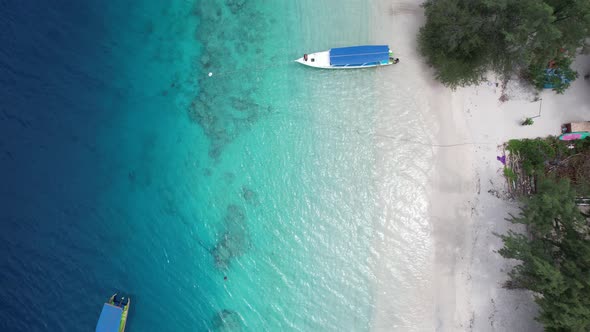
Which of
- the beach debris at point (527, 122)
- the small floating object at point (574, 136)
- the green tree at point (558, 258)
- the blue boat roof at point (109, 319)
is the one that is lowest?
the blue boat roof at point (109, 319)

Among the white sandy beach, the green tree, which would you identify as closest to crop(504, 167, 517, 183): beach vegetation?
the white sandy beach

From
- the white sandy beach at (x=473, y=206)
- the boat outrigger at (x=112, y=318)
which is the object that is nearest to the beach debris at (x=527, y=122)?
the white sandy beach at (x=473, y=206)

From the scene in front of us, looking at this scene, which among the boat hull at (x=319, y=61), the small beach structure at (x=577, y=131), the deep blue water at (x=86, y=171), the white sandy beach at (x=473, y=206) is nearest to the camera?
the small beach structure at (x=577, y=131)

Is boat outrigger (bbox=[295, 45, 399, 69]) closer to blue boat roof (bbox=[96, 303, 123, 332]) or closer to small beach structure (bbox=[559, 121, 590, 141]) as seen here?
small beach structure (bbox=[559, 121, 590, 141])

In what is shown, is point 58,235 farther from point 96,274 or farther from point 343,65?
point 343,65

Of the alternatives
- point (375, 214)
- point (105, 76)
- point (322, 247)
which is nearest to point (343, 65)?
point (375, 214)

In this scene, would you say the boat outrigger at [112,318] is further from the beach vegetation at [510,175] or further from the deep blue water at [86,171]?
the beach vegetation at [510,175]

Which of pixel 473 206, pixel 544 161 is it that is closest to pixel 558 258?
pixel 473 206

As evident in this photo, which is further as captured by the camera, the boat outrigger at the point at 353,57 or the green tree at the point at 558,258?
the boat outrigger at the point at 353,57
